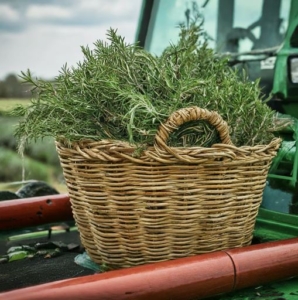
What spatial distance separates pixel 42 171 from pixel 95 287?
803cm

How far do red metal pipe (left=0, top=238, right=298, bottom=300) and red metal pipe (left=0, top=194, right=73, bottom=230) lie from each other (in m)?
1.01

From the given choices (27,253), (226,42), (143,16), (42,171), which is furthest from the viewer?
(42,171)

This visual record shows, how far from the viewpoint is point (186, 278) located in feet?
5.04

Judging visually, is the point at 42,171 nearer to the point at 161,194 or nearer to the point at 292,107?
the point at 292,107

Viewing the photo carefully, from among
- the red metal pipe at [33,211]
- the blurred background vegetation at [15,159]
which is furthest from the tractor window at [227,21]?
the blurred background vegetation at [15,159]

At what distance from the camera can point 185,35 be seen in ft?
6.76

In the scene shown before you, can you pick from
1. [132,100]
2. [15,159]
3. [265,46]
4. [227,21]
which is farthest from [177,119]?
[15,159]

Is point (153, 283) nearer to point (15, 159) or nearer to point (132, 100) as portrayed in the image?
point (132, 100)

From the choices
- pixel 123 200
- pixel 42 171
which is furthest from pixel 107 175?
pixel 42 171

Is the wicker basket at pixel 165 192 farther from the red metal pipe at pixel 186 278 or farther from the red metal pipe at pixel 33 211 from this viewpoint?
the red metal pipe at pixel 33 211

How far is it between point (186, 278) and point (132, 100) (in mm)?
470

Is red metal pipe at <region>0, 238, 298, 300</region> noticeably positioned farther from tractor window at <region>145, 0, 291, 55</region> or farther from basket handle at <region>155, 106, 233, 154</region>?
tractor window at <region>145, 0, 291, 55</region>

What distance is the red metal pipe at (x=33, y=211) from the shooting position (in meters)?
2.41

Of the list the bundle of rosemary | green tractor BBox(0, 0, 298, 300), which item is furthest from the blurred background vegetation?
the bundle of rosemary
